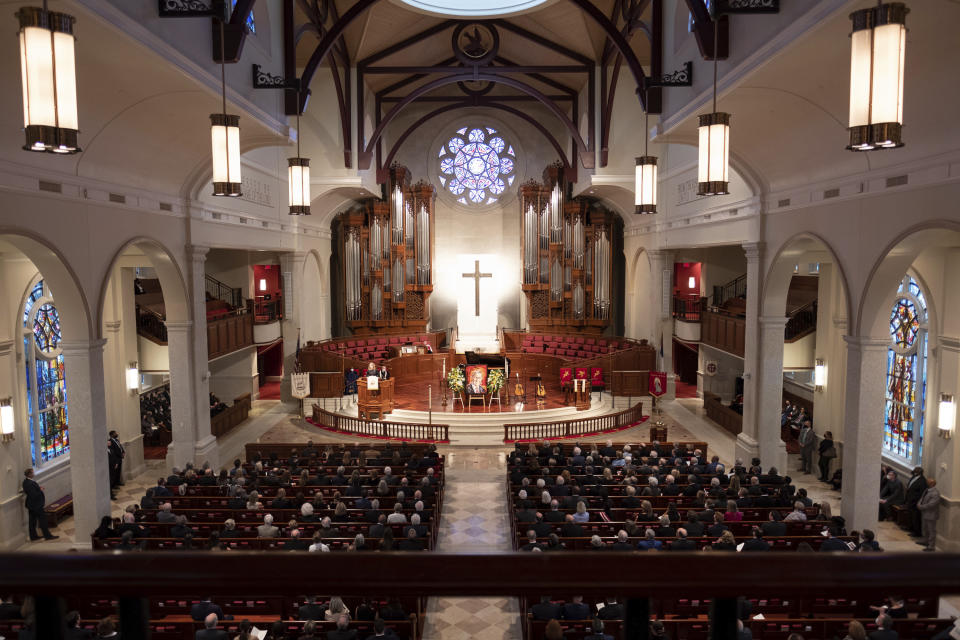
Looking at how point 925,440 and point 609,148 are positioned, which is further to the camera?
point 609,148

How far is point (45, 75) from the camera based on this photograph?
451cm

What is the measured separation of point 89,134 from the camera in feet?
32.1

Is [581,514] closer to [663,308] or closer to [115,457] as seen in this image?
[115,457]

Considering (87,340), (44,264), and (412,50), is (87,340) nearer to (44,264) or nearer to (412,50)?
(44,264)

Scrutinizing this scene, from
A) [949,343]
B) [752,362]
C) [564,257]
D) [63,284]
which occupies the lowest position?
[752,362]

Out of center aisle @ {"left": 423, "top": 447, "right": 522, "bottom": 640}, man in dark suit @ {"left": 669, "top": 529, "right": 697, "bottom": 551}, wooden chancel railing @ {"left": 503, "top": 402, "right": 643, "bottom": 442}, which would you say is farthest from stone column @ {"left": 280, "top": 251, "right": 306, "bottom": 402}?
man in dark suit @ {"left": 669, "top": 529, "right": 697, "bottom": 551}

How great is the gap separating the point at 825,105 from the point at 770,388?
668 cm

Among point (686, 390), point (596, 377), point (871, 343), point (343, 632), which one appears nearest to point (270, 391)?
→ point (596, 377)

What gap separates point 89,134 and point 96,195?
1228 mm

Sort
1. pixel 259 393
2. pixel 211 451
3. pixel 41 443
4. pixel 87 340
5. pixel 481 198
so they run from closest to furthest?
pixel 87 340 < pixel 41 443 < pixel 211 451 < pixel 259 393 < pixel 481 198

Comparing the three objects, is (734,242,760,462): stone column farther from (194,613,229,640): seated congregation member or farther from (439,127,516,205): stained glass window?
(439,127,516,205): stained glass window

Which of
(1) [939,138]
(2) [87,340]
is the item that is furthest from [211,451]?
(1) [939,138]

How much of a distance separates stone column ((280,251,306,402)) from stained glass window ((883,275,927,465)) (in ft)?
57.0

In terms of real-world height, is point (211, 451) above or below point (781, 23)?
below
